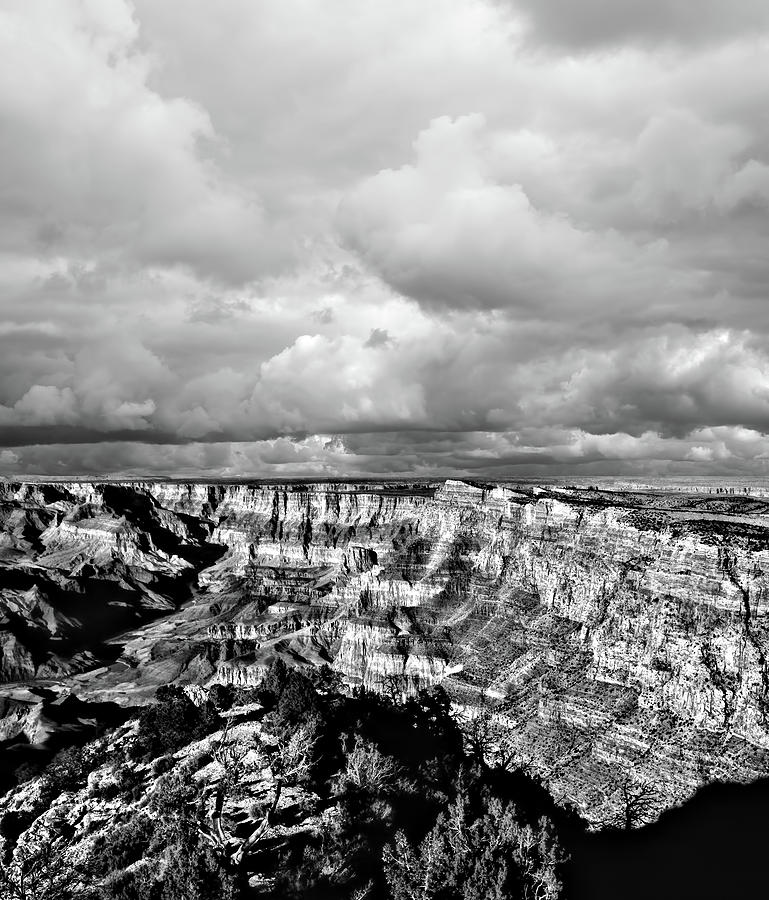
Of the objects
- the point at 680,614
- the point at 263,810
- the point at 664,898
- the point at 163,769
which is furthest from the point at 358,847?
the point at 680,614

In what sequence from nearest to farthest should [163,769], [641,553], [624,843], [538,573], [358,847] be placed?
[358,847] < [624,843] < [163,769] < [641,553] < [538,573]

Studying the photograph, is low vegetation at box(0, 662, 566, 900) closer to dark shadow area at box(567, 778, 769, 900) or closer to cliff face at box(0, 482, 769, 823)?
dark shadow area at box(567, 778, 769, 900)

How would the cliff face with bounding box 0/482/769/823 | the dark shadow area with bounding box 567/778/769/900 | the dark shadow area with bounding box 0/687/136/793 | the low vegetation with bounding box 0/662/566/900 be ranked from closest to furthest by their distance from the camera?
the low vegetation with bounding box 0/662/566/900 → the dark shadow area with bounding box 567/778/769/900 → the cliff face with bounding box 0/482/769/823 → the dark shadow area with bounding box 0/687/136/793

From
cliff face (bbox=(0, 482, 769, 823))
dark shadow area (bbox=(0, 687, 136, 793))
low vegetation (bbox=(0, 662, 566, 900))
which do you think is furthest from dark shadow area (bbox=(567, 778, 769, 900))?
dark shadow area (bbox=(0, 687, 136, 793))

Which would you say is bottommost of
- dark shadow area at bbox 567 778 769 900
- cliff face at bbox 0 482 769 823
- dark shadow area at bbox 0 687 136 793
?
dark shadow area at bbox 0 687 136 793

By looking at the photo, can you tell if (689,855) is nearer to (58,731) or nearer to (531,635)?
(531,635)

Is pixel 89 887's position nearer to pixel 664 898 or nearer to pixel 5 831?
pixel 5 831

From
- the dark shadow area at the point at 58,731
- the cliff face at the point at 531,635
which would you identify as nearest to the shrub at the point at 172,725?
the dark shadow area at the point at 58,731

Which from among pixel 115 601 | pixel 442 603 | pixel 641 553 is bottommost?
pixel 115 601
